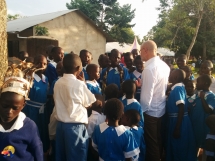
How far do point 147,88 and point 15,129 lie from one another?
6.43 feet

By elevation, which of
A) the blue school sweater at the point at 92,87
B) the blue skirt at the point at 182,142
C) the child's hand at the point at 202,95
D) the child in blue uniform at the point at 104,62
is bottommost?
the blue skirt at the point at 182,142

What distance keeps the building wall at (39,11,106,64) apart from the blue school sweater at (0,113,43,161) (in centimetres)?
1267

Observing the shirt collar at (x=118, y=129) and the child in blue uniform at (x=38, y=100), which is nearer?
the shirt collar at (x=118, y=129)

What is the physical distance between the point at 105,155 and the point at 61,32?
13207 mm

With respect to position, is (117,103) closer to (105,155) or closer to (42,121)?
(105,155)

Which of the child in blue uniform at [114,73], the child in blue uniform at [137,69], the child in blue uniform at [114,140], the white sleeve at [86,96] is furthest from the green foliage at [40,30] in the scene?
the child in blue uniform at [114,140]

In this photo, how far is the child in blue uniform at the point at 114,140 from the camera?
8.43ft

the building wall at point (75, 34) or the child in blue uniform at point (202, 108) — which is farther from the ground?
the building wall at point (75, 34)

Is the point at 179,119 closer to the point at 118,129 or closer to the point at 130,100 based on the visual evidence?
the point at 130,100

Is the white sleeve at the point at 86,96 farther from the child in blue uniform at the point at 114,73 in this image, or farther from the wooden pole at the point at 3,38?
the child in blue uniform at the point at 114,73

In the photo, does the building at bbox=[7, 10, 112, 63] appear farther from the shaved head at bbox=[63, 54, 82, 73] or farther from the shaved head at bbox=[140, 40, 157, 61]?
the shaved head at bbox=[63, 54, 82, 73]

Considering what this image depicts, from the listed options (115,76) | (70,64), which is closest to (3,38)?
(70,64)

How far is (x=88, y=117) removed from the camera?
322 centimetres

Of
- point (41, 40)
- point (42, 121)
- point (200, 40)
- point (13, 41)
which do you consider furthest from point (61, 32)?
point (200, 40)
